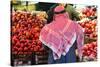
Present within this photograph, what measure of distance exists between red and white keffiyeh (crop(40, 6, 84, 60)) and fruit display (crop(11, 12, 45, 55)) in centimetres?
6

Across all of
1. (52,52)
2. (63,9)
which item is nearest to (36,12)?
(63,9)

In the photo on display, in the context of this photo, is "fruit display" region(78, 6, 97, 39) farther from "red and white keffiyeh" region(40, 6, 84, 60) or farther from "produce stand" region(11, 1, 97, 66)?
"produce stand" region(11, 1, 97, 66)

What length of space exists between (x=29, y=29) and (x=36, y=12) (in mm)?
153

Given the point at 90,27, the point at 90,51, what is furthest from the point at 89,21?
the point at 90,51

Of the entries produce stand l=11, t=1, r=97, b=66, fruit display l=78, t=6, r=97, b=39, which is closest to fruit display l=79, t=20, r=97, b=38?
fruit display l=78, t=6, r=97, b=39

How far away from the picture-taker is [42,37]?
1654 millimetres

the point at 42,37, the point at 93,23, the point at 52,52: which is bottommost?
the point at 52,52

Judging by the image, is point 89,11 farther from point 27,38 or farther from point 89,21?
point 27,38

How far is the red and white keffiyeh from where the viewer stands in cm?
167

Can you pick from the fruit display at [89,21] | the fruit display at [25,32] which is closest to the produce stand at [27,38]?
the fruit display at [25,32]

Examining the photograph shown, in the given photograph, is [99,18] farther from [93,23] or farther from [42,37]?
[42,37]

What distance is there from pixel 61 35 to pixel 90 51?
32 centimetres

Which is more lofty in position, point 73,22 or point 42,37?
point 73,22
